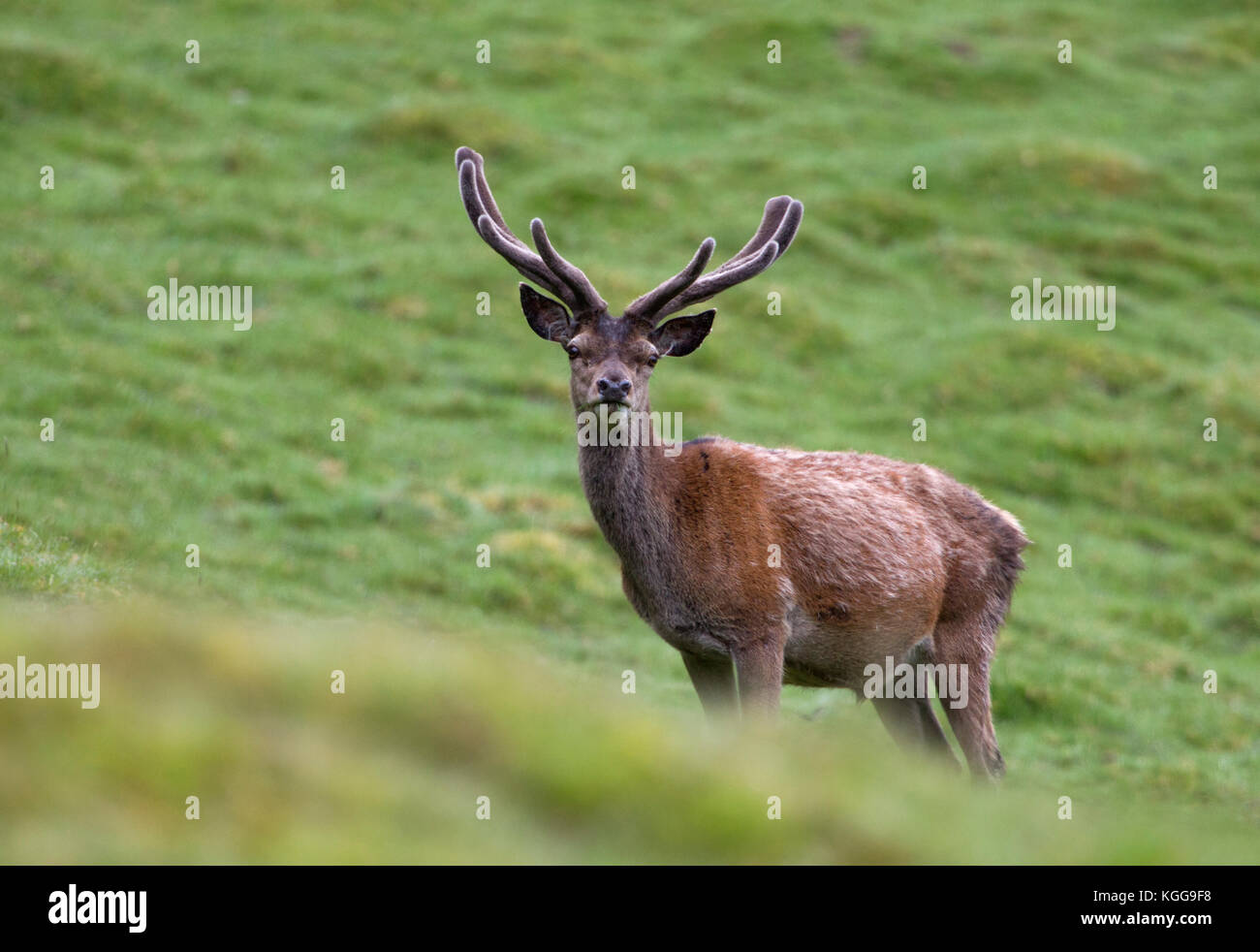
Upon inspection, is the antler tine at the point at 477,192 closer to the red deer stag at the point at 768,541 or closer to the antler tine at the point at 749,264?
the red deer stag at the point at 768,541

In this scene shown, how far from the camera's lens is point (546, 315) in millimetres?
10016

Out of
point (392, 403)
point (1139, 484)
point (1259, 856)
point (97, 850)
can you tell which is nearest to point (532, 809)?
point (97, 850)

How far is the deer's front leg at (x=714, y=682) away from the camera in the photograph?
30.5 ft

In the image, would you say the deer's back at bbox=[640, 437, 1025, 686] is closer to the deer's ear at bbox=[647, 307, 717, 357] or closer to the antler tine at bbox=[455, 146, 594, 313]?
the deer's ear at bbox=[647, 307, 717, 357]

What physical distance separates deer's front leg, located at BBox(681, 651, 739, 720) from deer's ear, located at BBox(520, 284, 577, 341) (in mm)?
2390

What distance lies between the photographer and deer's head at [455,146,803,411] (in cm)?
925

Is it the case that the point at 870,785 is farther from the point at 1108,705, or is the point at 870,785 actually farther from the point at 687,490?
the point at 1108,705

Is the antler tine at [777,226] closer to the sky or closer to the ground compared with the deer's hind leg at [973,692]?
closer to the sky

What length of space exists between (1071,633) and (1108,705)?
2.05 meters

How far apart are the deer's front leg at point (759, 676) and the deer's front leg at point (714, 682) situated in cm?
32

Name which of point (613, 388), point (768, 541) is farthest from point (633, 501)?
point (768, 541)

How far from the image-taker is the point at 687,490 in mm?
9422

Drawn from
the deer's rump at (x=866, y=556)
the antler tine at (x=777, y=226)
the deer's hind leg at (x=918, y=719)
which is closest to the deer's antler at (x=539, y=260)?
the antler tine at (x=777, y=226)

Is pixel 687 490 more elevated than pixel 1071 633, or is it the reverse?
pixel 687 490
